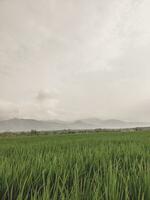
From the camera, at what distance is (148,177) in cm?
125

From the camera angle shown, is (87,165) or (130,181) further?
(87,165)

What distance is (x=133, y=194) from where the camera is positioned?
3.99 feet

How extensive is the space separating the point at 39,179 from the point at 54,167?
0.29m

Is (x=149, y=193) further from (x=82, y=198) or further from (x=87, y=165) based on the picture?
(x=87, y=165)

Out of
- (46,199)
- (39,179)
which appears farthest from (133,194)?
(39,179)

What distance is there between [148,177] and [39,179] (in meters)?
0.78

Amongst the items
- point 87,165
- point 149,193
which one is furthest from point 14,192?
point 87,165

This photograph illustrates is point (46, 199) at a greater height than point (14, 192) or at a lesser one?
greater

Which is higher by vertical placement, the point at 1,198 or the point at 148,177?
the point at 148,177

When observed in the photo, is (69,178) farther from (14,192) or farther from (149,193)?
(149,193)

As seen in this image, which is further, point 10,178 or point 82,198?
point 10,178

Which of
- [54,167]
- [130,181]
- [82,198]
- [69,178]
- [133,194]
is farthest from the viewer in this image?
[54,167]

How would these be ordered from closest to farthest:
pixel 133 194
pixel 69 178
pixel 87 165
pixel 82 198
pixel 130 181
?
pixel 82 198 < pixel 133 194 < pixel 130 181 < pixel 69 178 < pixel 87 165

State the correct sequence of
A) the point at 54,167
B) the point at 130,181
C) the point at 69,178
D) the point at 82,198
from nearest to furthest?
the point at 82,198 < the point at 130,181 < the point at 69,178 < the point at 54,167
